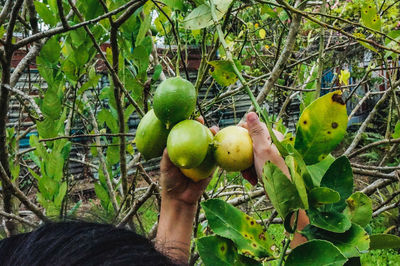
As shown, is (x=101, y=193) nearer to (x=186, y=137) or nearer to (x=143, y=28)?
(x=143, y=28)

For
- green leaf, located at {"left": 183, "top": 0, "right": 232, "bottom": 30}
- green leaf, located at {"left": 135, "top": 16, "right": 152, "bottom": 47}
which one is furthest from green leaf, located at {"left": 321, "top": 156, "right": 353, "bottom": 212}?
green leaf, located at {"left": 135, "top": 16, "right": 152, "bottom": 47}

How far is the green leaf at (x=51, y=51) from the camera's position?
1.49 meters

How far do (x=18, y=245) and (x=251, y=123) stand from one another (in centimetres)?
65

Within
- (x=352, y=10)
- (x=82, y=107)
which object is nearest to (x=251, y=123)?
(x=82, y=107)

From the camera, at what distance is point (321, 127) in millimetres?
616

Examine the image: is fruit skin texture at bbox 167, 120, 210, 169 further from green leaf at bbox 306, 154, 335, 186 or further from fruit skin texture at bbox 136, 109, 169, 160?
green leaf at bbox 306, 154, 335, 186

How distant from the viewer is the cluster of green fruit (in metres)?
0.81

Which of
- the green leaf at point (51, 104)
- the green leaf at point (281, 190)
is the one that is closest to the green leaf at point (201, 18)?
the green leaf at point (281, 190)


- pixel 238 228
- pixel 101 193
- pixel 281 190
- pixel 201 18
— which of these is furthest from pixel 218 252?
pixel 101 193

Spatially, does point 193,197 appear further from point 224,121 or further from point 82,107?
point 224,121

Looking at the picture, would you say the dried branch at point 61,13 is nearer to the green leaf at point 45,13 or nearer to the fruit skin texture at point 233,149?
the green leaf at point 45,13

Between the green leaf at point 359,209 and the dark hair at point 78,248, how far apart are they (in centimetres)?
45

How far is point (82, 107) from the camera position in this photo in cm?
226

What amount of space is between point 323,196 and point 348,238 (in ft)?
0.30
